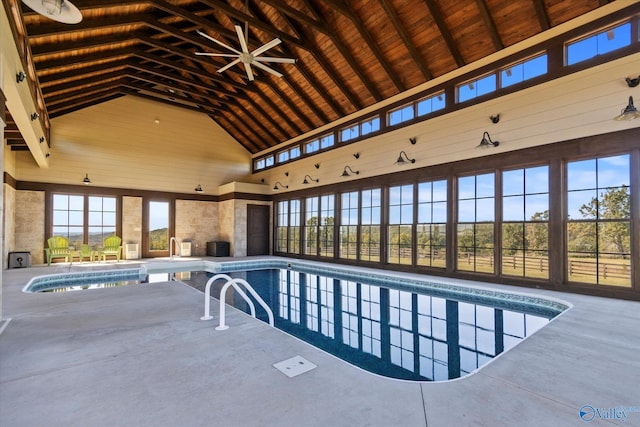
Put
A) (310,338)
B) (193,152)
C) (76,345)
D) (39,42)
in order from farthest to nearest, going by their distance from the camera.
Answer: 1. (193,152)
2. (39,42)
3. (310,338)
4. (76,345)

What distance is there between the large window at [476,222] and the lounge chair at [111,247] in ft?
35.2

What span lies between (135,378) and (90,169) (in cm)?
1108

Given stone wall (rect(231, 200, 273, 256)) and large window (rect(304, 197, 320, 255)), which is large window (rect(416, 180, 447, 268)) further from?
stone wall (rect(231, 200, 273, 256))

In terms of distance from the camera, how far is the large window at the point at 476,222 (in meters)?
6.93

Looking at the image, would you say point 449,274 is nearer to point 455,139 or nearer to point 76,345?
point 455,139

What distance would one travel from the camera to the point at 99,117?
36.9ft

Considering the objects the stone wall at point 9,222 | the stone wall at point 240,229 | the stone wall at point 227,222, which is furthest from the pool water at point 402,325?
the stone wall at point 9,222

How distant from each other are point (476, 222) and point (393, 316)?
3.41 metres

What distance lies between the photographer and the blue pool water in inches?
140

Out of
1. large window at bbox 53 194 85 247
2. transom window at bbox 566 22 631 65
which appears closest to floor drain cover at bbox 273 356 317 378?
transom window at bbox 566 22 631 65

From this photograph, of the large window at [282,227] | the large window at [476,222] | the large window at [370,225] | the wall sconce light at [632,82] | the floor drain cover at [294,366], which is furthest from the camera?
the large window at [282,227]

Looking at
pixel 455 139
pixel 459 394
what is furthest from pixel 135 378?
pixel 455 139

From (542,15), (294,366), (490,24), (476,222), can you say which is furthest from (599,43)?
(294,366)

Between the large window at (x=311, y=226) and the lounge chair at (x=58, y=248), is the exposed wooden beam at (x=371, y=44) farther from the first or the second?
the lounge chair at (x=58, y=248)
